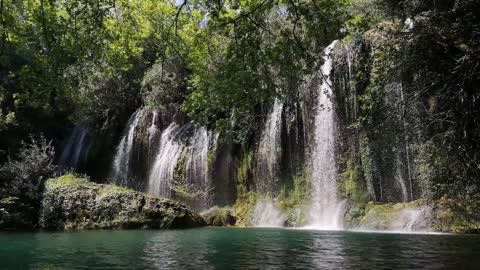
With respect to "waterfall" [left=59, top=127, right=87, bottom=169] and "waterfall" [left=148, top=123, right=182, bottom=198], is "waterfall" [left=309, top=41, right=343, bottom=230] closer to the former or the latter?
"waterfall" [left=148, top=123, right=182, bottom=198]

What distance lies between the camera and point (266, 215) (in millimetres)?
20312

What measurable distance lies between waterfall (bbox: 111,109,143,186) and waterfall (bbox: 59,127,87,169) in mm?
3139

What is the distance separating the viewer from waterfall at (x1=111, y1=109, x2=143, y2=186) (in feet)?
82.0

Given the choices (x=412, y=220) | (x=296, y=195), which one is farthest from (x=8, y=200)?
(x=412, y=220)

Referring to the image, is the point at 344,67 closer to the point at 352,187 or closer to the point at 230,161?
the point at 352,187

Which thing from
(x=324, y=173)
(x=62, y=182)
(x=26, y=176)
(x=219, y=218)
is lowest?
(x=219, y=218)

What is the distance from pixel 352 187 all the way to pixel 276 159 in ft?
13.6

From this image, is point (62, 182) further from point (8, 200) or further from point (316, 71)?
point (316, 71)

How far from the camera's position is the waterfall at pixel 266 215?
19.6 meters

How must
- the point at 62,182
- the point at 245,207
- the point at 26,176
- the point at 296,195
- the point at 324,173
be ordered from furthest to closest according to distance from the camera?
the point at 245,207, the point at 296,195, the point at 324,173, the point at 26,176, the point at 62,182

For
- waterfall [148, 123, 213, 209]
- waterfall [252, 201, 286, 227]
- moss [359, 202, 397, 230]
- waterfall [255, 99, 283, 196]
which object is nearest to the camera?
moss [359, 202, 397, 230]

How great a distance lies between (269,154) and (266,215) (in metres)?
2.81

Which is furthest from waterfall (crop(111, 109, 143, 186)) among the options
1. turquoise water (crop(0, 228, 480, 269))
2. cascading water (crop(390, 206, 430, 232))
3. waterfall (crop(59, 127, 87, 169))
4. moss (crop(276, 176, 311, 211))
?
cascading water (crop(390, 206, 430, 232))

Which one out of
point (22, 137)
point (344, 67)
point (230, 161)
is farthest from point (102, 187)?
point (22, 137)
